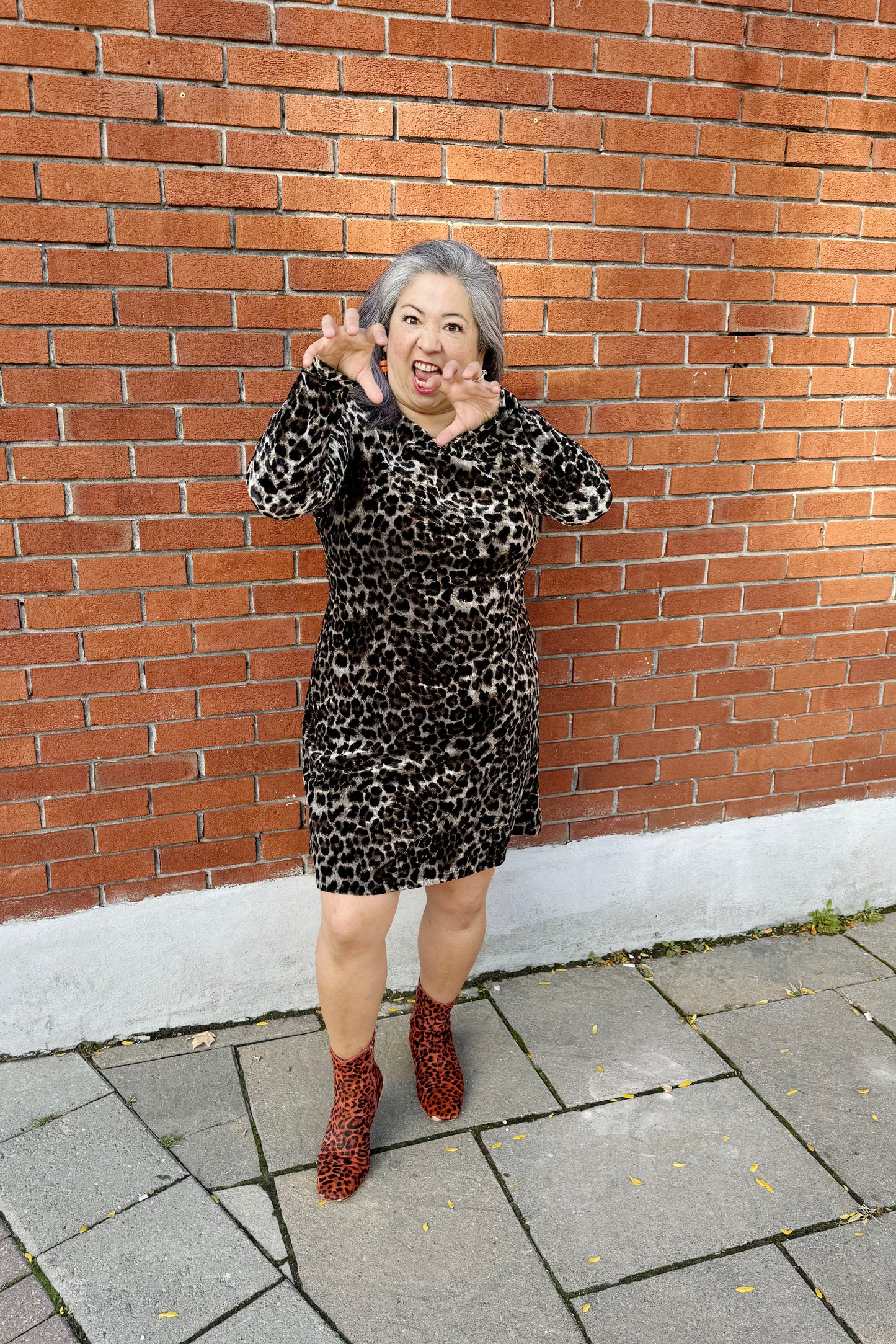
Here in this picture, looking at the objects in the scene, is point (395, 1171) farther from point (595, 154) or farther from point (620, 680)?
point (595, 154)

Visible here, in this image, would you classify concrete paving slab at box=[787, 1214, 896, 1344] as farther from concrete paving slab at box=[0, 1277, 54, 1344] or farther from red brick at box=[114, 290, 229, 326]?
red brick at box=[114, 290, 229, 326]

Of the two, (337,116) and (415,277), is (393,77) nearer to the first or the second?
(337,116)

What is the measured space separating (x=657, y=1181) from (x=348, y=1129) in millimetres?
756

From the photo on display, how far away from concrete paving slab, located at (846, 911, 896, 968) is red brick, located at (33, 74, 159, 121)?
3316 mm

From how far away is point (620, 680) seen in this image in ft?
10.4

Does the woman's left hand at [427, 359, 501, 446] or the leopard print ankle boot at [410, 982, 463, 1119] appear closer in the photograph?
the woman's left hand at [427, 359, 501, 446]

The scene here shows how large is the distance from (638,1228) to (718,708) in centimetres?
164

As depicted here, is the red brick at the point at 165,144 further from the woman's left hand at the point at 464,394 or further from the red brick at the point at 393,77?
the woman's left hand at the point at 464,394

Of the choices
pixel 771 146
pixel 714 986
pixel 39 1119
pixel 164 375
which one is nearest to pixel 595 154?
pixel 771 146

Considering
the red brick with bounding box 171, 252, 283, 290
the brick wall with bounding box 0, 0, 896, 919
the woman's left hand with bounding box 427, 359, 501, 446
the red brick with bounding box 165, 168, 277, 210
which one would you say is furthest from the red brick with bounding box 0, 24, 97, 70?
the woman's left hand with bounding box 427, 359, 501, 446

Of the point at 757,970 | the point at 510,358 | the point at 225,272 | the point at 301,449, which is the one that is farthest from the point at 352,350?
the point at 757,970

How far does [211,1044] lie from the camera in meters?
2.86

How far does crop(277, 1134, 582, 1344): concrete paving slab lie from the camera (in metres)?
2.00

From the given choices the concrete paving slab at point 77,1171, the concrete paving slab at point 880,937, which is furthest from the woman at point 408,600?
the concrete paving slab at point 880,937
